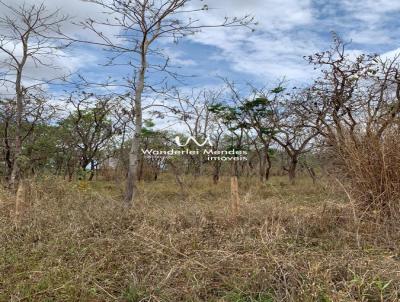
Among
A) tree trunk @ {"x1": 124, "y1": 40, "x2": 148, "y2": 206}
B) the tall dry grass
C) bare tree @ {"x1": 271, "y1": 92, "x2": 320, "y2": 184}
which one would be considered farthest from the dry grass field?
bare tree @ {"x1": 271, "y1": 92, "x2": 320, "y2": 184}

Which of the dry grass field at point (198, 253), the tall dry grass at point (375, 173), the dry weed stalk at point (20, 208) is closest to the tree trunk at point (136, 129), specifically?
the dry grass field at point (198, 253)

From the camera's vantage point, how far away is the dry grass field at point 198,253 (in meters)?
2.90

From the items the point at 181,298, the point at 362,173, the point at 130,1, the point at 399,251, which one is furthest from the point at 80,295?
the point at 130,1

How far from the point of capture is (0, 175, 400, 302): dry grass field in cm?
290

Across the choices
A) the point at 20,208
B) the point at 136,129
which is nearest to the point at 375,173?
the point at 136,129

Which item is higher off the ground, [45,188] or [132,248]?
[45,188]

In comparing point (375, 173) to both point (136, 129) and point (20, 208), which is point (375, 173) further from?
point (20, 208)

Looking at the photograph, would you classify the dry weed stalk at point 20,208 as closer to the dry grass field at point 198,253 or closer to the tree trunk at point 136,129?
the dry grass field at point 198,253

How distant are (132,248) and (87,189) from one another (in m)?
3.19

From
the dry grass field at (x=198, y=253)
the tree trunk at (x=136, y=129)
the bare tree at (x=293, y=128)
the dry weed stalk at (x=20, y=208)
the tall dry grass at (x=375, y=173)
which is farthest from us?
the bare tree at (x=293, y=128)

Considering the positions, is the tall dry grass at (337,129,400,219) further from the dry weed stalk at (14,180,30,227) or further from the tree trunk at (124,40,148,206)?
the dry weed stalk at (14,180,30,227)

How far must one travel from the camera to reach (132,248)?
3.91 meters

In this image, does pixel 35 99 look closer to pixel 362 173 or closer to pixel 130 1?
pixel 130 1

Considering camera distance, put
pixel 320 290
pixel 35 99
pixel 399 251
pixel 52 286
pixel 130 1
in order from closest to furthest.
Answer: pixel 320 290 → pixel 52 286 → pixel 399 251 → pixel 130 1 → pixel 35 99
